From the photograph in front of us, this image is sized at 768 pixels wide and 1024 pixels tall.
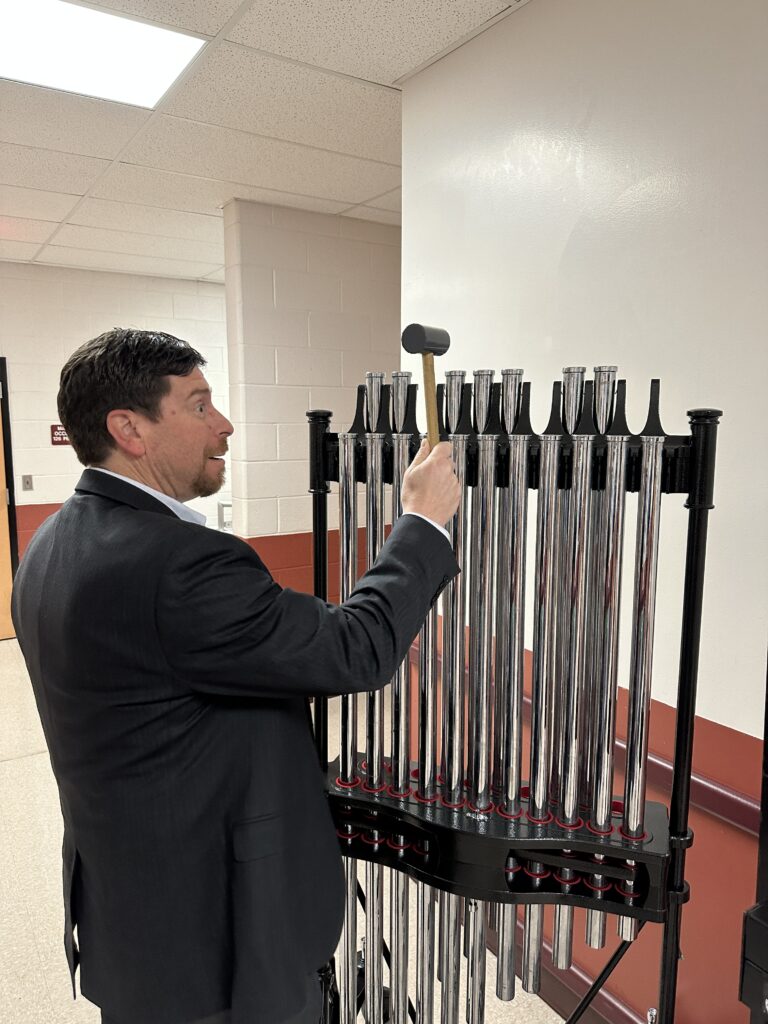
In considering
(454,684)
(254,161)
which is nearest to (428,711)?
(454,684)

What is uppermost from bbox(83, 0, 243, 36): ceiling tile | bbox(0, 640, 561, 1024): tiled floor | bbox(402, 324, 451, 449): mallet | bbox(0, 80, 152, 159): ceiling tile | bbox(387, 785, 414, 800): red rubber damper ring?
bbox(83, 0, 243, 36): ceiling tile

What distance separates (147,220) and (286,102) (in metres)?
1.69

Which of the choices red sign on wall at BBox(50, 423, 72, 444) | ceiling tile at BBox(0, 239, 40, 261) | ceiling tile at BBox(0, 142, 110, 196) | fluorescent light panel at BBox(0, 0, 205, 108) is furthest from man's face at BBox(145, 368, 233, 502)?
red sign on wall at BBox(50, 423, 72, 444)

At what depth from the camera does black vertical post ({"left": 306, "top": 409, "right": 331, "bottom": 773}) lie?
1.38m

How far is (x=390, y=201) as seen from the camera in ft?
11.9

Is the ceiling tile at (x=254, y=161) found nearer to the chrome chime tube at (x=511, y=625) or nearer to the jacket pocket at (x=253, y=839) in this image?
the chrome chime tube at (x=511, y=625)

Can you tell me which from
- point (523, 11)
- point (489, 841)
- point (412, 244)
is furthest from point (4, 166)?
point (489, 841)

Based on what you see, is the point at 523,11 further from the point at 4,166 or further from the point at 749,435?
the point at 4,166

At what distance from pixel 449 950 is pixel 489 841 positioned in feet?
1.06

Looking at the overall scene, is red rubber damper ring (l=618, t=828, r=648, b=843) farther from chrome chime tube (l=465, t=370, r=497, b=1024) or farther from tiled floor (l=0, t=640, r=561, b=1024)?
tiled floor (l=0, t=640, r=561, b=1024)

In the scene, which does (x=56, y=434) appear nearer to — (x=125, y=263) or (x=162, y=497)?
(x=125, y=263)

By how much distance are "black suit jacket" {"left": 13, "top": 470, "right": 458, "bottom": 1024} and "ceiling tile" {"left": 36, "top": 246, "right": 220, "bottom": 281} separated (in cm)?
405

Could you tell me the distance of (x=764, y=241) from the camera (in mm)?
1389

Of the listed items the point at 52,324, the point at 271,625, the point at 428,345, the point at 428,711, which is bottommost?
the point at 428,711
